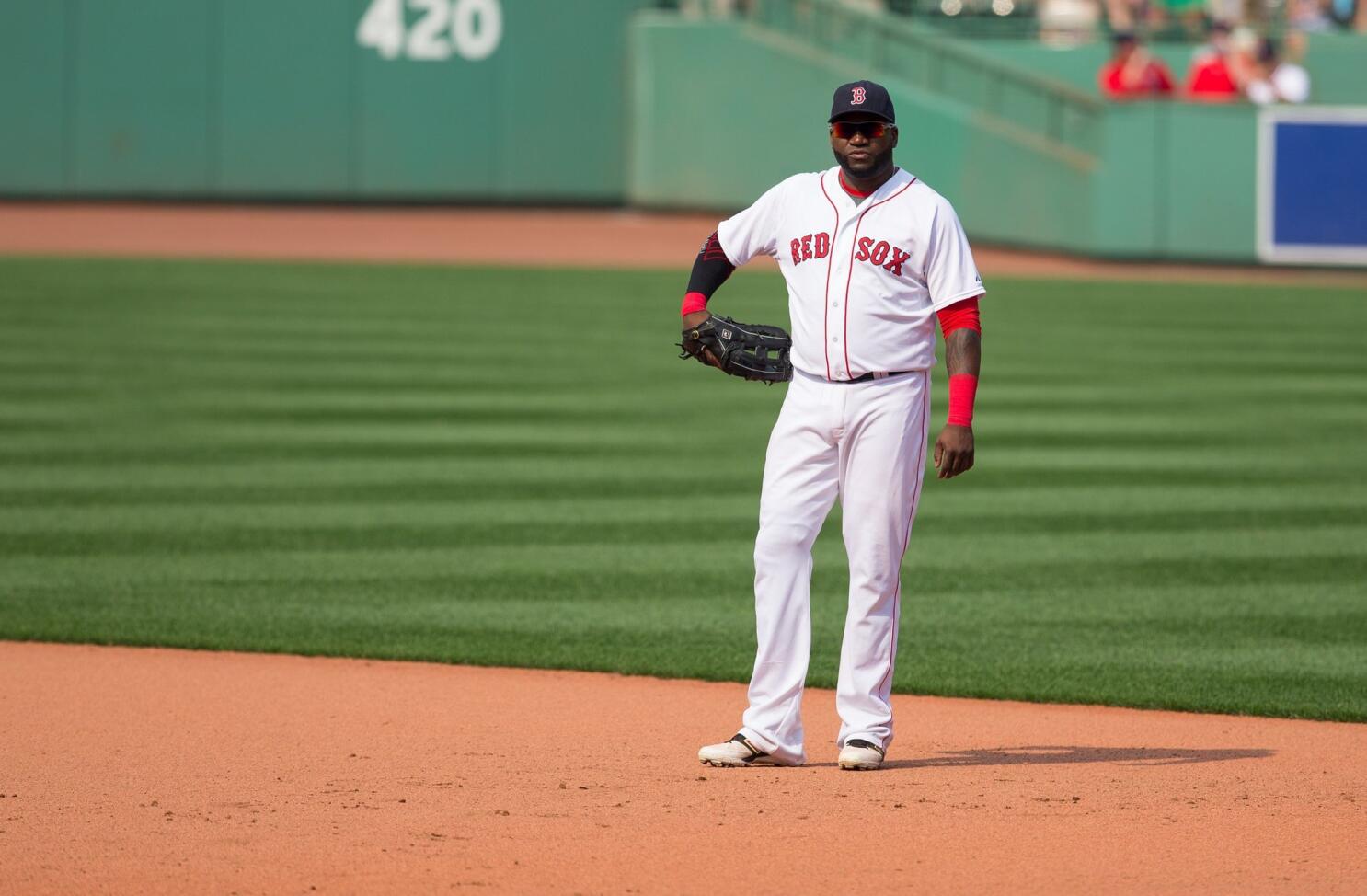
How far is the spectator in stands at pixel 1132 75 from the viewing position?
20844 millimetres

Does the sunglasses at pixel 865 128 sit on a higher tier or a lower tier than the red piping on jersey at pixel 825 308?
higher

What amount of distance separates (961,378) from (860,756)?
1016 mm

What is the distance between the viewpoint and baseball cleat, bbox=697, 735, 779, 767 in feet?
17.1

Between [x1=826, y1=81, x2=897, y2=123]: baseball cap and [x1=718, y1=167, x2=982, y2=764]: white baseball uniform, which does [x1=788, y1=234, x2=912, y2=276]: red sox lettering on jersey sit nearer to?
[x1=718, y1=167, x2=982, y2=764]: white baseball uniform

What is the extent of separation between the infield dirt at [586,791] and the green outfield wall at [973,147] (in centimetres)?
1457

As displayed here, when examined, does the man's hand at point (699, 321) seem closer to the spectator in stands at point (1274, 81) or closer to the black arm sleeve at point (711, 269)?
the black arm sleeve at point (711, 269)

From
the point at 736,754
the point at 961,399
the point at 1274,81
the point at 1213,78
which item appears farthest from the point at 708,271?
the point at 1274,81

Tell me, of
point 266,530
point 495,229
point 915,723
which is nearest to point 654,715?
point 915,723

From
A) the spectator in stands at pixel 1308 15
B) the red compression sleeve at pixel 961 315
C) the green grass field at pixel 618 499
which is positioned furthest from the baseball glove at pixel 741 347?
the spectator in stands at pixel 1308 15

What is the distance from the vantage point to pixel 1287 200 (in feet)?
63.5

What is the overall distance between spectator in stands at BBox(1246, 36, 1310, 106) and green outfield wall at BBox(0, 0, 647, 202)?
8.28 m

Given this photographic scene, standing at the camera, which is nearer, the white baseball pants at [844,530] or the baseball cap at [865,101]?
the baseball cap at [865,101]

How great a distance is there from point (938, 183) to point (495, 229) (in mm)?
5485

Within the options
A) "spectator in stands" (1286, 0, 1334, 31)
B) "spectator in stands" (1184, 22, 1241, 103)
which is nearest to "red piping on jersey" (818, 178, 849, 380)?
"spectator in stands" (1184, 22, 1241, 103)
